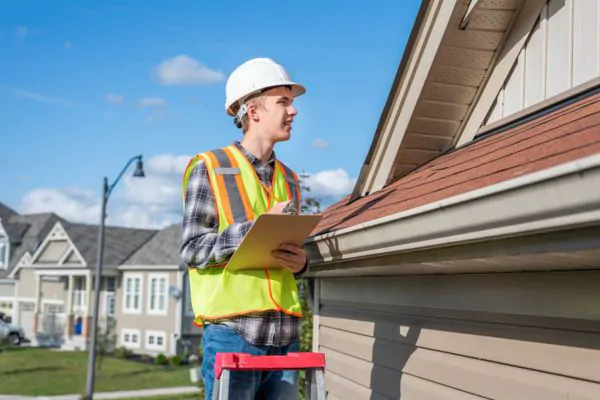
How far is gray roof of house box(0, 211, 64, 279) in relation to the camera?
45.4 m

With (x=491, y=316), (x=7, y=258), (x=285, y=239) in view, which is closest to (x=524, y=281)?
(x=491, y=316)

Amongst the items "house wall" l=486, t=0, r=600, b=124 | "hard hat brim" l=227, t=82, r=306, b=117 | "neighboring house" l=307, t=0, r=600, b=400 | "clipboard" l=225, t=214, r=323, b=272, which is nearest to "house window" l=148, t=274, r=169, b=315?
"neighboring house" l=307, t=0, r=600, b=400

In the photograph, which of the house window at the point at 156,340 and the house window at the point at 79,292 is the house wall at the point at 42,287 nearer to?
the house window at the point at 79,292

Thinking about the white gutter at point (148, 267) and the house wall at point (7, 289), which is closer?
the white gutter at point (148, 267)

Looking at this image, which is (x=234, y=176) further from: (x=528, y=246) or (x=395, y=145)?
(x=395, y=145)

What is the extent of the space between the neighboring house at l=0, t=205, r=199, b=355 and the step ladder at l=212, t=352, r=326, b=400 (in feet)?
105

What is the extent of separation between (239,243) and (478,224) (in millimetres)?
1009

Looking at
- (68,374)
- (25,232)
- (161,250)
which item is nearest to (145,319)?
(161,250)

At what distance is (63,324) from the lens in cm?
3978

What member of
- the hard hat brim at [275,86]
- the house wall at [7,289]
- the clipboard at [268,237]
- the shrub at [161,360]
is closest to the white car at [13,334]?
the house wall at [7,289]

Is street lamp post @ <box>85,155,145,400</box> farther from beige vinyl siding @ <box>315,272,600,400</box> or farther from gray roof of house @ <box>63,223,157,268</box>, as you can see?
gray roof of house @ <box>63,223,157,268</box>

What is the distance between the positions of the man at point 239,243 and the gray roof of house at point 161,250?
105 ft

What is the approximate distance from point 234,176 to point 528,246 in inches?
52.4

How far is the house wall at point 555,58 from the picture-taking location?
146 inches
